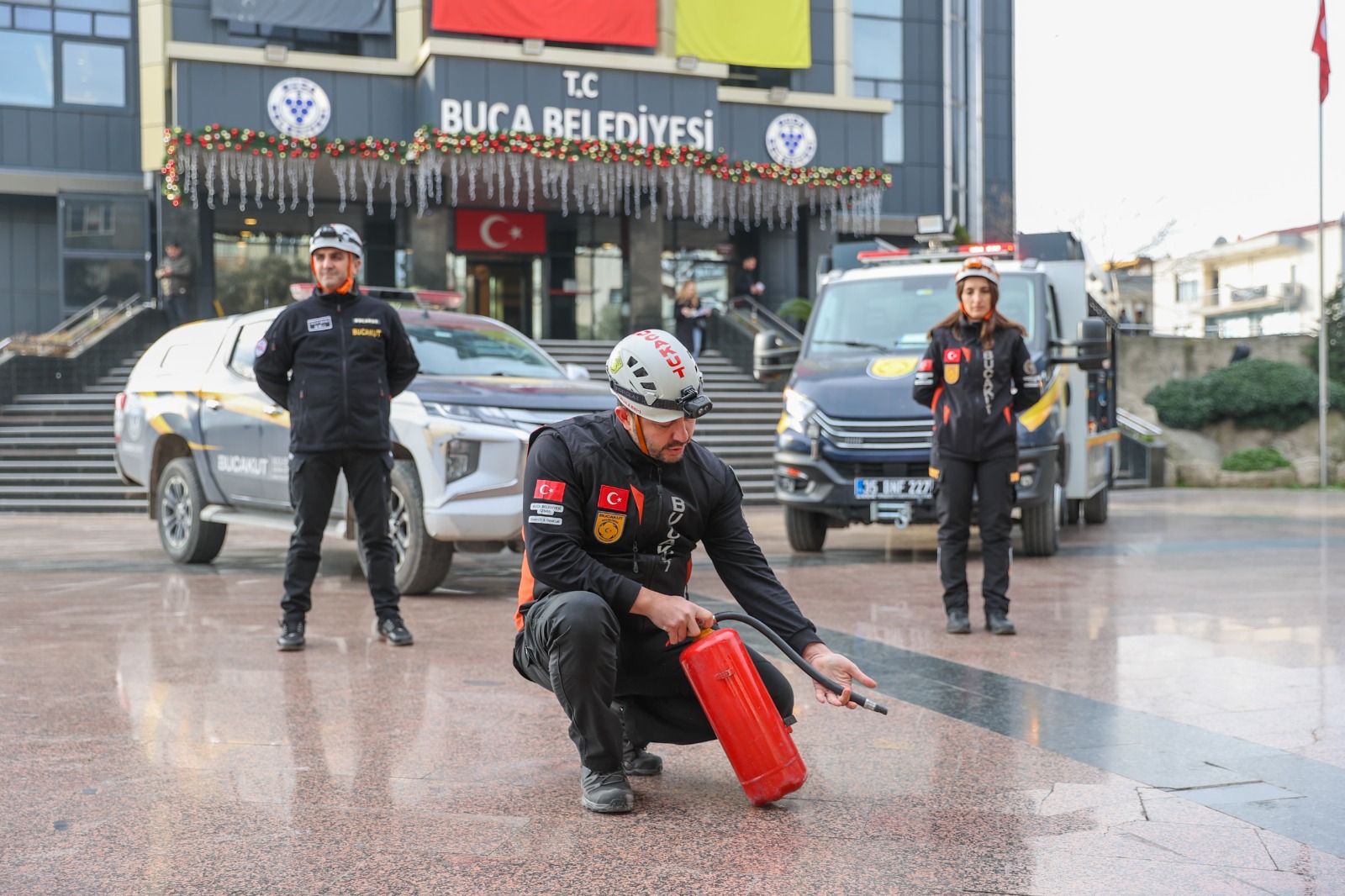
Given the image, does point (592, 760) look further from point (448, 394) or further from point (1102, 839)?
point (448, 394)

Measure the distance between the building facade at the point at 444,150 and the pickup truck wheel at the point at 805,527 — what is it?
48.3 feet

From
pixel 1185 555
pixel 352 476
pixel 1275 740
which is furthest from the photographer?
pixel 1185 555

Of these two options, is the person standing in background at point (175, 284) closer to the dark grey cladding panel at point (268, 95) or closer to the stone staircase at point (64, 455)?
the dark grey cladding panel at point (268, 95)

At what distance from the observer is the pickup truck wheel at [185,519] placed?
1021 cm

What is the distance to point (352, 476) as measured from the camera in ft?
22.9

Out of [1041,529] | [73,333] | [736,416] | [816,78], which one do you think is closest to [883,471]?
[1041,529]

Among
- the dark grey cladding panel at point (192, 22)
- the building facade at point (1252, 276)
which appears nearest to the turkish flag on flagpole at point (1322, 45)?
the dark grey cladding panel at point (192, 22)

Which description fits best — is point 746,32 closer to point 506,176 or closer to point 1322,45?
point 506,176

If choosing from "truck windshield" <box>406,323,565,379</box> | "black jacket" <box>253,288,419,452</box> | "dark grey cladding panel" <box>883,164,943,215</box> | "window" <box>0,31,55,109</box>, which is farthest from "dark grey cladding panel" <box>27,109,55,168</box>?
"black jacket" <box>253,288,419,452</box>

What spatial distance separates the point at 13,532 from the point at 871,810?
12.1 metres

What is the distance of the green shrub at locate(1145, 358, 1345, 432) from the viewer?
23938 mm

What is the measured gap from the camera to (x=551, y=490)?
4047 mm

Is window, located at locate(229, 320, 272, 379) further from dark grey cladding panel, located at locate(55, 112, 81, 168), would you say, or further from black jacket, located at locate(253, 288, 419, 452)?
dark grey cladding panel, located at locate(55, 112, 81, 168)

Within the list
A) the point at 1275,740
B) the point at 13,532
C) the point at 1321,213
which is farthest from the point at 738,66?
the point at 1275,740
